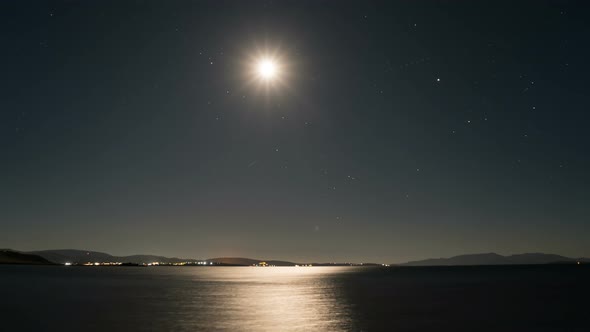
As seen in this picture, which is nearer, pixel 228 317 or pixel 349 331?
pixel 349 331

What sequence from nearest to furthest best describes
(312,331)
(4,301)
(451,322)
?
(312,331) < (451,322) < (4,301)

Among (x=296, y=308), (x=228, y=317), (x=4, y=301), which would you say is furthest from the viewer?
(x=4, y=301)

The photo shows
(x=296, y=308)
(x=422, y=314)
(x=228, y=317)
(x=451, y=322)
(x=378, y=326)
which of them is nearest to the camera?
(x=378, y=326)

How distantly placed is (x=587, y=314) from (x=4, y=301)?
63363 mm

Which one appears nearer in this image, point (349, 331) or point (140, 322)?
point (349, 331)

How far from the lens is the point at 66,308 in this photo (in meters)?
51.3

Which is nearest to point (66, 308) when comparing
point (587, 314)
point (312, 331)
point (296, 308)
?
point (296, 308)

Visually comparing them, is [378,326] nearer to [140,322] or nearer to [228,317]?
[228,317]

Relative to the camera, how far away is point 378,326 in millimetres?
36812

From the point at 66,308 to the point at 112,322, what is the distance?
622 inches

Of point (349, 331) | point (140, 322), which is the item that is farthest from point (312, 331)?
point (140, 322)

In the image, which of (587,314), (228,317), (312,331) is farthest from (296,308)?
(587,314)

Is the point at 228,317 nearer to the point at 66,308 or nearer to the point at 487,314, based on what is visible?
the point at 66,308

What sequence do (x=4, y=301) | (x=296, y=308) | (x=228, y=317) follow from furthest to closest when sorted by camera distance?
1. (x=4, y=301)
2. (x=296, y=308)
3. (x=228, y=317)
